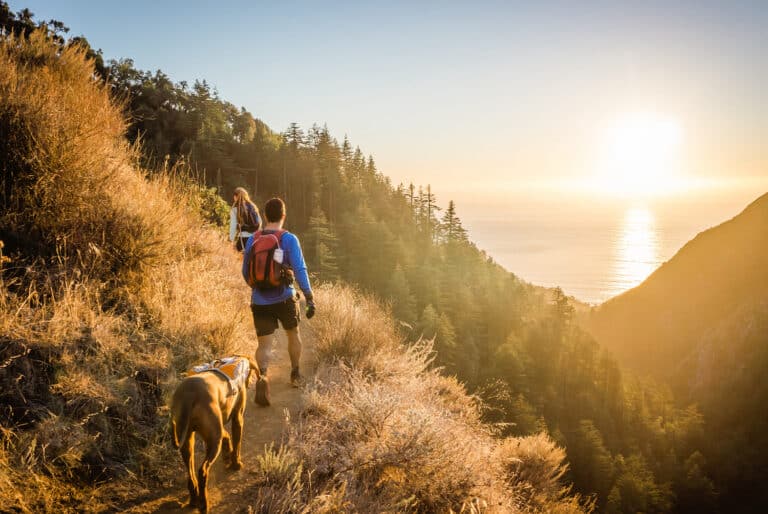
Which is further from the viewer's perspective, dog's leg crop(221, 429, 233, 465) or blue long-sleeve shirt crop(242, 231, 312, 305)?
blue long-sleeve shirt crop(242, 231, 312, 305)

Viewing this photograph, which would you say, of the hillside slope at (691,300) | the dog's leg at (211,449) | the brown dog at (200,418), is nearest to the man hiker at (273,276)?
the brown dog at (200,418)

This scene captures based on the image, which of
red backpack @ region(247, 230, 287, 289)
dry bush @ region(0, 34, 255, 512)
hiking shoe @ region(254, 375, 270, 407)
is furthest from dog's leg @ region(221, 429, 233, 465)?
red backpack @ region(247, 230, 287, 289)

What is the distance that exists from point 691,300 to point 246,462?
122 metres

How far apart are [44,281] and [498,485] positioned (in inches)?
190

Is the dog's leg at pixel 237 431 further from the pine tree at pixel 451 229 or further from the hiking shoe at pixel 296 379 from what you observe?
the pine tree at pixel 451 229

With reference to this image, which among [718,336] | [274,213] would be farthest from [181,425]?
[718,336]

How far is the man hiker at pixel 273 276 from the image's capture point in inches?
152

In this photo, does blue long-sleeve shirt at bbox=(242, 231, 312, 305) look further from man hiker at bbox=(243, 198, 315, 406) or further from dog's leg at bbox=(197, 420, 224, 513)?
dog's leg at bbox=(197, 420, 224, 513)

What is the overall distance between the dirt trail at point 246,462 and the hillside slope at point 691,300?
→ 109m

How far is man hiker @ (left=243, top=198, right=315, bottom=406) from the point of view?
3.87m

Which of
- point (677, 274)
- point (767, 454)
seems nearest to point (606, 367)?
point (767, 454)

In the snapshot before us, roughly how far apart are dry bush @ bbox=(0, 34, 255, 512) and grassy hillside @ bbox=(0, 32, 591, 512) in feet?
0.04

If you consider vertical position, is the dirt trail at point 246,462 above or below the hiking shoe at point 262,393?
below

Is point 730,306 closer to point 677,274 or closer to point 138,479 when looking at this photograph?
point 677,274
